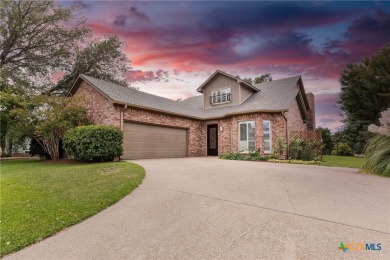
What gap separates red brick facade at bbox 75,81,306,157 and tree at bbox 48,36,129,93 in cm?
896

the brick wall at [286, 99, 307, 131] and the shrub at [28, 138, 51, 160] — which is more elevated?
the brick wall at [286, 99, 307, 131]

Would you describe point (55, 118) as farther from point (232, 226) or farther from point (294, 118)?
point (294, 118)

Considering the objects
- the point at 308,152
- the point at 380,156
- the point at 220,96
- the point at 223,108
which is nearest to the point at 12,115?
the point at 223,108

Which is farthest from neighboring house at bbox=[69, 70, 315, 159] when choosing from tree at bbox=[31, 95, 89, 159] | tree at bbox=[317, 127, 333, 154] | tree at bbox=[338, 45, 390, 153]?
tree at bbox=[338, 45, 390, 153]

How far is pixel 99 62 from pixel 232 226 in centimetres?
2464

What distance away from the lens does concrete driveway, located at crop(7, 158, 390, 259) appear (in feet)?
8.37

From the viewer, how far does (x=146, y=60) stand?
43.7 ft

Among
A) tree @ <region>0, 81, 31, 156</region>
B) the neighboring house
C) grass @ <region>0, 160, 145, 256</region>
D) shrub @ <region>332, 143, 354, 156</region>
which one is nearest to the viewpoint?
grass @ <region>0, 160, 145, 256</region>

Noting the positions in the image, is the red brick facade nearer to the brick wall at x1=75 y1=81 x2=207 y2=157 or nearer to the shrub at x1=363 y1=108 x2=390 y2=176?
the brick wall at x1=75 y1=81 x2=207 y2=157

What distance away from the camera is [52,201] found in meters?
4.56

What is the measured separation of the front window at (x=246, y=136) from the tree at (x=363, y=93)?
13.6 m

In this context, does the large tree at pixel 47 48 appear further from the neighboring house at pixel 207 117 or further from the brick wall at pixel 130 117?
the brick wall at pixel 130 117

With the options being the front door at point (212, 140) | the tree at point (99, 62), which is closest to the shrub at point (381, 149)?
the front door at point (212, 140)

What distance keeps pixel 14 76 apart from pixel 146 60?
587 inches
